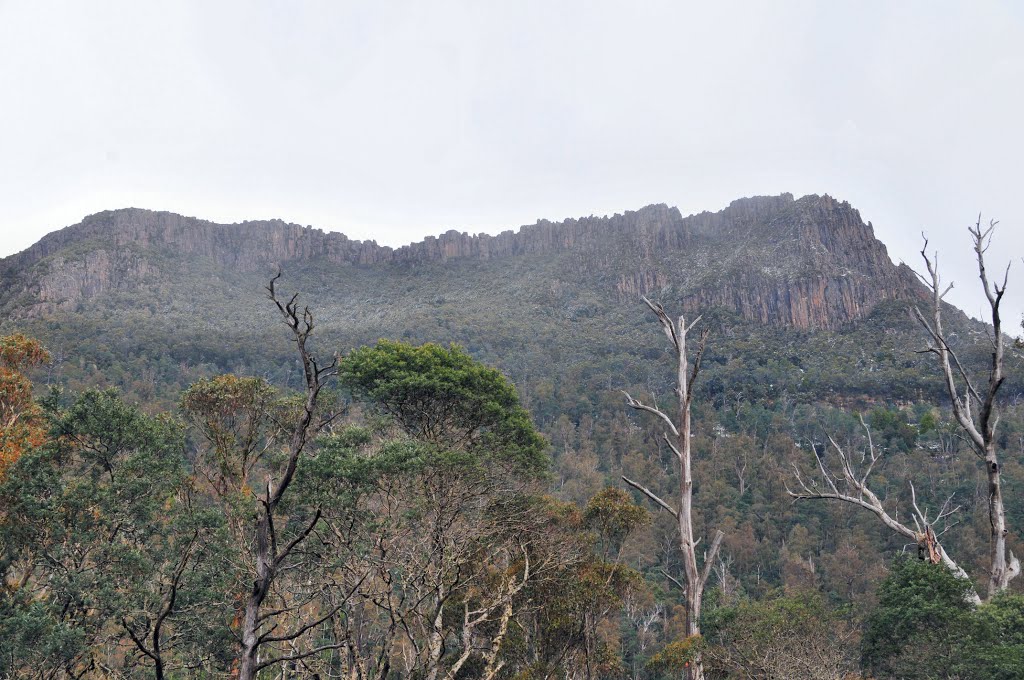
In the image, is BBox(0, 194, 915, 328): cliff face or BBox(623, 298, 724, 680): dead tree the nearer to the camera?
BBox(623, 298, 724, 680): dead tree

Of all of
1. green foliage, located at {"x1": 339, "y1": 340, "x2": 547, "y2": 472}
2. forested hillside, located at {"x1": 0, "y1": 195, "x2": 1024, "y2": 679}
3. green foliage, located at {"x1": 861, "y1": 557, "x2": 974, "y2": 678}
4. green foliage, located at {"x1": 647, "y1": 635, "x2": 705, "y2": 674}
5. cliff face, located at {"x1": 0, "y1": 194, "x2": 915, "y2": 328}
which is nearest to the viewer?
green foliage, located at {"x1": 647, "y1": 635, "x2": 705, "y2": 674}

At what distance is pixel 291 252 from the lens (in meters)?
112

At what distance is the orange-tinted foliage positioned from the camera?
12.5 m

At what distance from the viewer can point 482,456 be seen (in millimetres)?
13875

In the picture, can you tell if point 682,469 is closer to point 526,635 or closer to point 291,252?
point 526,635

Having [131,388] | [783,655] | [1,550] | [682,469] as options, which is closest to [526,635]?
[783,655]

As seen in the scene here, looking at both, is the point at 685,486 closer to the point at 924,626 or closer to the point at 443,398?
the point at 924,626

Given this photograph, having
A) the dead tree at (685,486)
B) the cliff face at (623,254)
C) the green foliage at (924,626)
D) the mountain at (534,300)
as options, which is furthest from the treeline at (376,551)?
the cliff face at (623,254)

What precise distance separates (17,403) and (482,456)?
1005cm

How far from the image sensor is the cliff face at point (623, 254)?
3250 inches

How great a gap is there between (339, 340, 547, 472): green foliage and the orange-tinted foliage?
6.09 m

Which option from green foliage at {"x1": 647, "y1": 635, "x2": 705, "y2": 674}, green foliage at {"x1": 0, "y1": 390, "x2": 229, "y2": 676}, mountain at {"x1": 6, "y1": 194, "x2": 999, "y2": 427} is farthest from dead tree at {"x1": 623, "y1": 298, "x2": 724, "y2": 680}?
mountain at {"x1": 6, "y1": 194, "x2": 999, "y2": 427}

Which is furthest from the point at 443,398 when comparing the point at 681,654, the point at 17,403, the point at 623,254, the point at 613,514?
the point at 623,254

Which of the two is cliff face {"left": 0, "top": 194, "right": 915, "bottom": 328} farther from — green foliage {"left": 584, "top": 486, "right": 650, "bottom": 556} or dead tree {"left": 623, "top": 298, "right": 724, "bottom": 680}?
dead tree {"left": 623, "top": 298, "right": 724, "bottom": 680}
